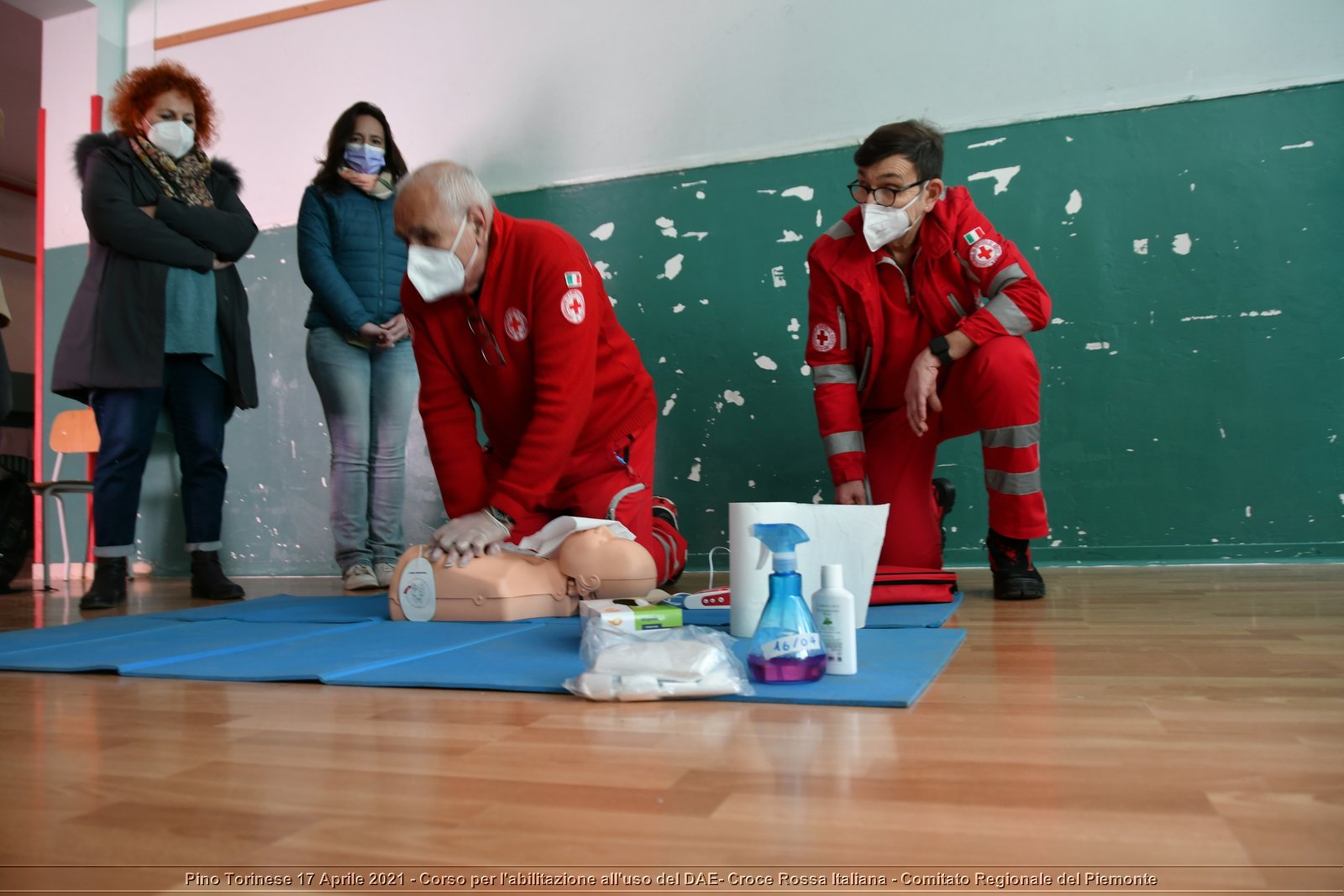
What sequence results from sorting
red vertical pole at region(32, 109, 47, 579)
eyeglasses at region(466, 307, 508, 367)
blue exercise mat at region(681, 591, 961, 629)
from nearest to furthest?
blue exercise mat at region(681, 591, 961, 629) → eyeglasses at region(466, 307, 508, 367) → red vertical pole at region(32, 109, 47, 579)

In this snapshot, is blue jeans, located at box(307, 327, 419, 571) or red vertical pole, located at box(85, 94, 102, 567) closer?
blue jeans, located at box(307, 327, 419, 571)

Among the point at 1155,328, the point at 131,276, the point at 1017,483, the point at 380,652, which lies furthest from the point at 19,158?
the point at 1017,483

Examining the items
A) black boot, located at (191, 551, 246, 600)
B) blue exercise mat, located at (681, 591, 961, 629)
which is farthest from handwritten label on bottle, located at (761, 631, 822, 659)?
black boot, located at (191, 551, 246, 600)

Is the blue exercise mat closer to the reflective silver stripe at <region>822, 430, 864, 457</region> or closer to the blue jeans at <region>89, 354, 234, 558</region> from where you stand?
the reflective silver stripe at <region>822, 430, 864, 457</region>

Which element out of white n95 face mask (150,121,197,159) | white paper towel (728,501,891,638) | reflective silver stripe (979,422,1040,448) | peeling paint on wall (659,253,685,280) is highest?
white n95 face mask (150,121,197,159)

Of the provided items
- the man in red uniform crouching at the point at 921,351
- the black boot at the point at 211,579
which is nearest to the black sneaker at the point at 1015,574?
the man in red uniform crouching at the point at 921,351

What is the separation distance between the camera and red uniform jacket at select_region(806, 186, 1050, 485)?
2.34 metres

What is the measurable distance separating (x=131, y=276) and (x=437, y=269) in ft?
4.12

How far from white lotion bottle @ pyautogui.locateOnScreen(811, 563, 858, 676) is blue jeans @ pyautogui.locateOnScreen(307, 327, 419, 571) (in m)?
2.28

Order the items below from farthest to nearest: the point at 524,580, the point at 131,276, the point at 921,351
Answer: the point at 131,276 → the point at 921,351 → the point at 524,580

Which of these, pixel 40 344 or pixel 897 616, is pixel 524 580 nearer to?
pixel 897 616

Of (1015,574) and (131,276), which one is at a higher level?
(131,276)

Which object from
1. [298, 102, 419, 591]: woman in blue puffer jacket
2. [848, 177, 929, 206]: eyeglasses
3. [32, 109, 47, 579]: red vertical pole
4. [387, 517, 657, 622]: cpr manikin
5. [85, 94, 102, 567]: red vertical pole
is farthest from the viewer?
[32, 109, 47, 579]: red vertical pole

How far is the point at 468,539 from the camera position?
2.09 metres
